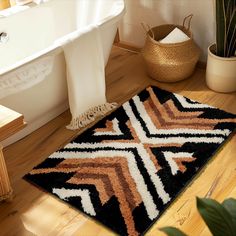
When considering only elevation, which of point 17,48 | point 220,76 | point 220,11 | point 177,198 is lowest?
point 177,198

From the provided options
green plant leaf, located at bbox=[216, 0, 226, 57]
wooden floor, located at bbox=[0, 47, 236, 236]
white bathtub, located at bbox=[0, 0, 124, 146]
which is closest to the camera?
wooden floor, located at bbox=[0, 47, 236, 236]

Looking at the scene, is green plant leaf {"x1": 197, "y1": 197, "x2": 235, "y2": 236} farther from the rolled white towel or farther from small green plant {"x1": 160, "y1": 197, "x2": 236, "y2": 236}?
the rolled white towel

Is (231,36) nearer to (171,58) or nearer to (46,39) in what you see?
(171,58)

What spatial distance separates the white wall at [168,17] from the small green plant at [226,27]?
26cm

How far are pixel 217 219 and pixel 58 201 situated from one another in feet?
3.79

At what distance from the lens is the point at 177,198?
1.66 m

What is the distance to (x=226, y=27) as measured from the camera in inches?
85.3

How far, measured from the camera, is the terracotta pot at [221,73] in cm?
227

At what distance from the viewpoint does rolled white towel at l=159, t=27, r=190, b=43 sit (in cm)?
246

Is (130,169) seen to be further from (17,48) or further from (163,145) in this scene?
(17,48)

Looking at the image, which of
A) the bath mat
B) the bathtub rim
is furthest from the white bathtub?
the bath mat

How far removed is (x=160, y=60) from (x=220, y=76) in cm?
39

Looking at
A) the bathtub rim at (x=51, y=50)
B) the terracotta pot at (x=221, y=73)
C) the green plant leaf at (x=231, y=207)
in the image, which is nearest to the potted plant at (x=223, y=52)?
the terracotta pot at (x=221, y=73)

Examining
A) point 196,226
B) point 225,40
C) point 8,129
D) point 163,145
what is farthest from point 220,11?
point 8,129
